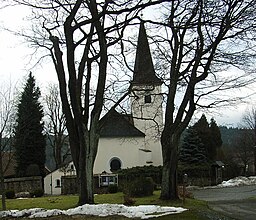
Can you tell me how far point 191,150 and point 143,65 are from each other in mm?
28366

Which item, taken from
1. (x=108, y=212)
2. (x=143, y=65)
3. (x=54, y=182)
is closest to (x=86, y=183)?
(x=108, y=212)

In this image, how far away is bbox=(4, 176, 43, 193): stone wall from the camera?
4283 centimetres

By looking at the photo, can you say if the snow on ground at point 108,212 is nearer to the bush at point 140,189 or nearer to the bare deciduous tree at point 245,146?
the bush at point 140,189

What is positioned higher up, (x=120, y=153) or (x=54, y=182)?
(x=120, y=153)

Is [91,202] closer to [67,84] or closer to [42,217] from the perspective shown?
[42,217]

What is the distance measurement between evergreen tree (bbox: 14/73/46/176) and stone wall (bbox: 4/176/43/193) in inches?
266

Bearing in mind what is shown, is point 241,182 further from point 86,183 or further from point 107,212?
point 107,212

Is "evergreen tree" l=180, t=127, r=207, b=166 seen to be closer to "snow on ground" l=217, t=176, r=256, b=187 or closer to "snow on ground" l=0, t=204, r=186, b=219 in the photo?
"snow on ground" l=217, t=176, r=256, b=187

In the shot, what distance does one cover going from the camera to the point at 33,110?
56.0 meters

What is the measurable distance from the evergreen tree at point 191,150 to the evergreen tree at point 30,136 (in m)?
15.9

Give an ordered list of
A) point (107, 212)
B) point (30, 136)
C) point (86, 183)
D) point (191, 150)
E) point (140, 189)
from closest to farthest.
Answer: point (107, 212), point (86, 183), point (140, 189), point (191, 150), point (30, 136)

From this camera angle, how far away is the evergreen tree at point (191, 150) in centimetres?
5137

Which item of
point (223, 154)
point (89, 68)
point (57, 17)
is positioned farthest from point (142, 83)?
point (223, 154)

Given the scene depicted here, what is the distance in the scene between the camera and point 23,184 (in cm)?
4431
